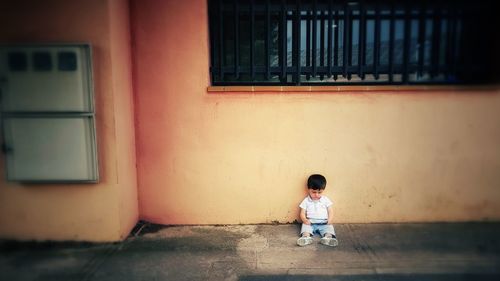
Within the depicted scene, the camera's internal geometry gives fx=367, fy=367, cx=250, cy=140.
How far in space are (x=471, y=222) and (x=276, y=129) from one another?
2.75 meters

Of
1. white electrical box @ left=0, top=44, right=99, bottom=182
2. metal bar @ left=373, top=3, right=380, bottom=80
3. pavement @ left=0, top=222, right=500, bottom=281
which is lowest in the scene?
pavement @ left=0, top=222, right=500, bottom=281

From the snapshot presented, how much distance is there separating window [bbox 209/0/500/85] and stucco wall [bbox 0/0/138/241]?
1.22m

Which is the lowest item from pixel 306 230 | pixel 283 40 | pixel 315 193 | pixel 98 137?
pixel 306 230

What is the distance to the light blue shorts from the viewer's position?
4244 millimetres

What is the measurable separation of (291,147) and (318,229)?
1.04 meters

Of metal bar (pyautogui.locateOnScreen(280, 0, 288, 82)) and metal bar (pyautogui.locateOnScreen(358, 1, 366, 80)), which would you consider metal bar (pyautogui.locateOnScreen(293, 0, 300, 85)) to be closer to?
metal bar (pyautogui.locateOnScreen(280, 0, 288, 82))

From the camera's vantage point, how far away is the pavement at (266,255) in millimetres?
3486

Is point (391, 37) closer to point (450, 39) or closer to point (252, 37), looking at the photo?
point (450, 39)

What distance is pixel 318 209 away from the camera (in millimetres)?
4422

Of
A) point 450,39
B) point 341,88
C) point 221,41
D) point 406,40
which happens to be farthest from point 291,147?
point 450,39

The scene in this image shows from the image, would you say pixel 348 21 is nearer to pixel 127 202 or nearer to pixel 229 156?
pixel 229 156

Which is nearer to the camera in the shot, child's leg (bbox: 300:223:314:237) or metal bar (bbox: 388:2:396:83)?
child's leg (bbox: 300:223:314:237)

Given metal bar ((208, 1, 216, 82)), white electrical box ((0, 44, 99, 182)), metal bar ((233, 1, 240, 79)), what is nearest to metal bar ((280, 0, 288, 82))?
metal bar ((233, 1, 240, 79))

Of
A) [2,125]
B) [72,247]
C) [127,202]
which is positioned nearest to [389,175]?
[127,202]
